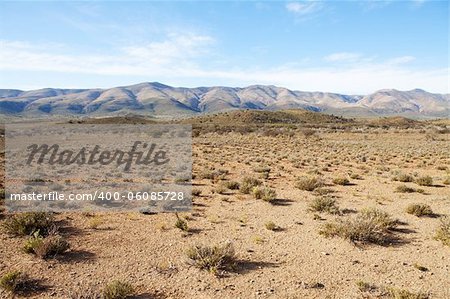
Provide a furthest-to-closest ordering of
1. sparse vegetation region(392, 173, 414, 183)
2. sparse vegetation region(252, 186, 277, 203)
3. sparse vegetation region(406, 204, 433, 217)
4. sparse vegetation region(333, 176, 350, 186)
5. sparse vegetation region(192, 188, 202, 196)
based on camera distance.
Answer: sparse vegetation region(392, 173, 414, 183) → sparse vegetation region(333, 176, 350, 186) → sparse vegetation region(192, 188, 202, 196) → sparse vegetation region(252, 186, 277, 203) → sparse vegetation region(406, 204, 433, 217)

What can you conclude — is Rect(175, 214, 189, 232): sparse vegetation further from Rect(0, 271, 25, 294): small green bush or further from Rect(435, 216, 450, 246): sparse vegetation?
Rect(435, 216, 450, 246): sparse vegetation

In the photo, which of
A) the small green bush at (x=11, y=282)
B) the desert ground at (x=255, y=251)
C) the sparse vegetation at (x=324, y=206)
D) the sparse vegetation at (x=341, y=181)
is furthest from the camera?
the sparse vegetation at (x=341, y=181)

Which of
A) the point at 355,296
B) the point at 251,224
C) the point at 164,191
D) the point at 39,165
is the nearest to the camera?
the point at 355,296

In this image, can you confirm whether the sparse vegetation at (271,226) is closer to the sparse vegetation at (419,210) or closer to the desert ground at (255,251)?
the desert ground at (255,251)

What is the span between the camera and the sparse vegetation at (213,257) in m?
8.52

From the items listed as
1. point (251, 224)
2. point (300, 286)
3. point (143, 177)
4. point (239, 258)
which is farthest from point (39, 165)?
point (300, 286)

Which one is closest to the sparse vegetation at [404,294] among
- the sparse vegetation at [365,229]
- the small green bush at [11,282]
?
the sparse vegetation at [365,229]

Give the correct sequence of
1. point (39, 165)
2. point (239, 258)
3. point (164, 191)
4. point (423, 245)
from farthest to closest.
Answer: point (39, 165) → point (164, 191) → point (423, 245) → point (239, 258)

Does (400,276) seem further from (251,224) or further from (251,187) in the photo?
(251,187)

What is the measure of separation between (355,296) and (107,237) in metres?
7.37

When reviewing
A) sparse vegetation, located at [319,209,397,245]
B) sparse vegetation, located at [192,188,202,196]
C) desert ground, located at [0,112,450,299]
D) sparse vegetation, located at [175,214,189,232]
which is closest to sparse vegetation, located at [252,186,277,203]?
desert ground, located at [0,112,450,299]

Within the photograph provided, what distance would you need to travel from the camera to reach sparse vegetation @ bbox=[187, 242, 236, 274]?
28.0 ft

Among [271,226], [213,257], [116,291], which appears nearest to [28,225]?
[116,291]

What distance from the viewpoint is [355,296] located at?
24.2 feet
